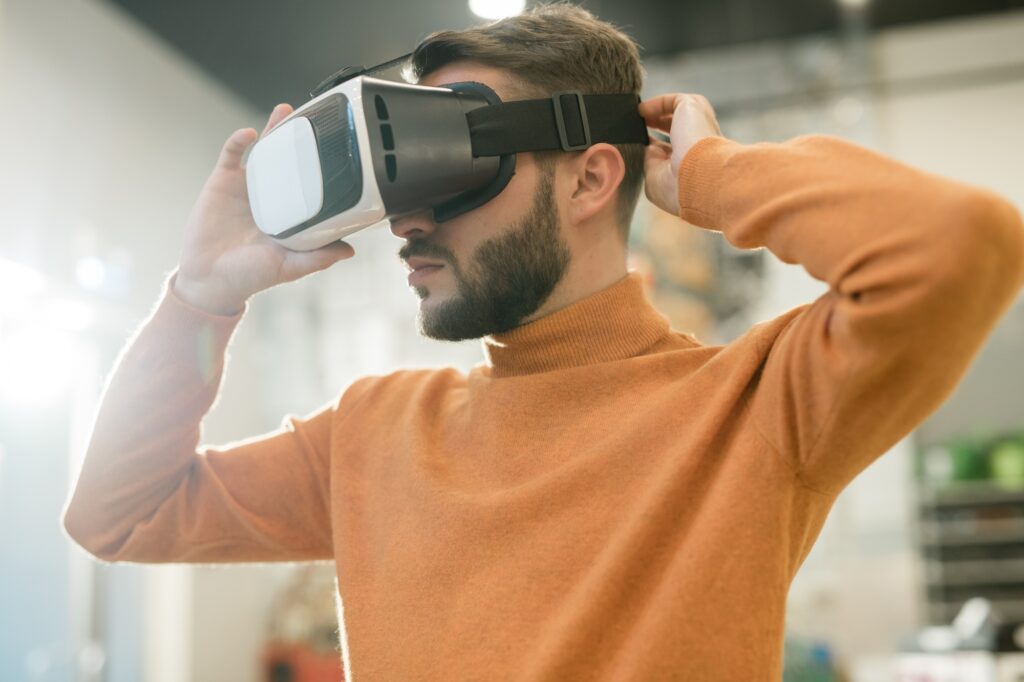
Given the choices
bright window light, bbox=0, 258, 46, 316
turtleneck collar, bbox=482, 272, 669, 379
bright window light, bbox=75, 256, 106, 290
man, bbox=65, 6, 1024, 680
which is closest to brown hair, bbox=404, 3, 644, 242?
man, bbox=65, 6, 1024, 680

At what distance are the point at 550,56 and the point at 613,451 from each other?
46 centimetres

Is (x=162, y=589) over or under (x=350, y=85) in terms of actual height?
under

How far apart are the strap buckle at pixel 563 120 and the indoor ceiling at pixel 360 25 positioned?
2720 mm

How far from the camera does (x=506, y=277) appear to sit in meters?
1.03

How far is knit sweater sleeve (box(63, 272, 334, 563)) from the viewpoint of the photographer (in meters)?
1.11

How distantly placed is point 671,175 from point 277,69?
3.37 metres

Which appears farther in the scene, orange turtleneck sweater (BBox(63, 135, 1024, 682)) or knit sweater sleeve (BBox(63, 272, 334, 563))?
knit sweater sleeve (BBox(63, 272, 334, 563))

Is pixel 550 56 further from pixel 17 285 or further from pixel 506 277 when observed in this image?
pixel 17 285

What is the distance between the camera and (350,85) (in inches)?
36.5

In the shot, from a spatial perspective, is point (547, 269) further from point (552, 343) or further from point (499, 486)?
point (499, 486)

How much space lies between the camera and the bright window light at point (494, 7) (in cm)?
341

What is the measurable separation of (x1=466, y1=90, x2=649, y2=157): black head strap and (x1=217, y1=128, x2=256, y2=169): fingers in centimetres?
31

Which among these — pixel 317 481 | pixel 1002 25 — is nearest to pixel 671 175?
pixel 317 481

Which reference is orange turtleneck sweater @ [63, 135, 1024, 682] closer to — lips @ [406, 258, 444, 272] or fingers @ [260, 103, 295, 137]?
lips @ [406, 258, 444, 272]
